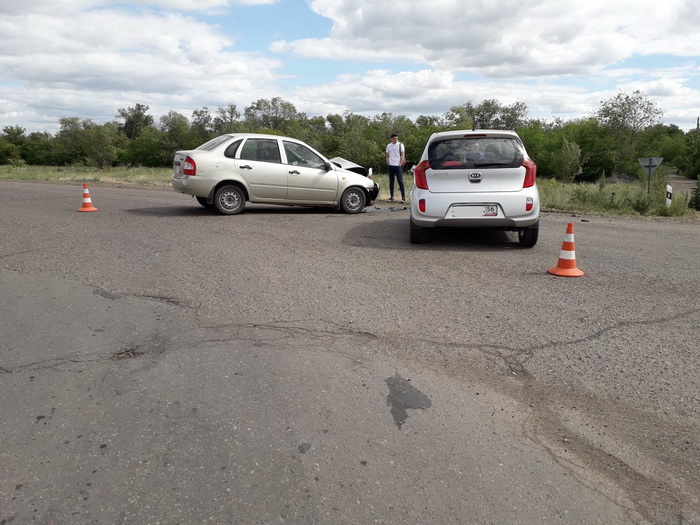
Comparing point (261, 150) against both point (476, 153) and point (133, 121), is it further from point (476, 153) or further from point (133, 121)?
point (133, 121)

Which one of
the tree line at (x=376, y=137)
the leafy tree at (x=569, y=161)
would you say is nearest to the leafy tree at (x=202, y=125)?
the tree line at (x=376, y=137)

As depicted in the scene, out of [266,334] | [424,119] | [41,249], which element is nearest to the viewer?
[266,334]

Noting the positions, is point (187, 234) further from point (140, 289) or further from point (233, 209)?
point (140, 289)

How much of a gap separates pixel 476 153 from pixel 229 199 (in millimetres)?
5682

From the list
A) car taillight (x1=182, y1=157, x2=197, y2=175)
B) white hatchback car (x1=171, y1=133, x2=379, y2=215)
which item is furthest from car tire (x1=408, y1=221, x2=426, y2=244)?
car taillight (x1=182, y1=157, x2=197, y2=175)

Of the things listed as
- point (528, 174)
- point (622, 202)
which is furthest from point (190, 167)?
point (622, 202)

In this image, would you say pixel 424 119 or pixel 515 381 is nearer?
pixel 515 381

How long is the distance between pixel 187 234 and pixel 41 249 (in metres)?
2.25

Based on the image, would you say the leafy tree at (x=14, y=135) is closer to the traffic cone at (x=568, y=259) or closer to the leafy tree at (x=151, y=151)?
the leafy tree at (x=151, y=151)

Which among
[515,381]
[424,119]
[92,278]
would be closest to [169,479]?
[515,381]

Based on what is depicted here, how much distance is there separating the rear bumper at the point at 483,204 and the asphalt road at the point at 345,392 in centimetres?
107

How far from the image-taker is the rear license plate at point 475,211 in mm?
8680

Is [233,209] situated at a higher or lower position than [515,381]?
higher

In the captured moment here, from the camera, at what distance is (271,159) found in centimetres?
1255
